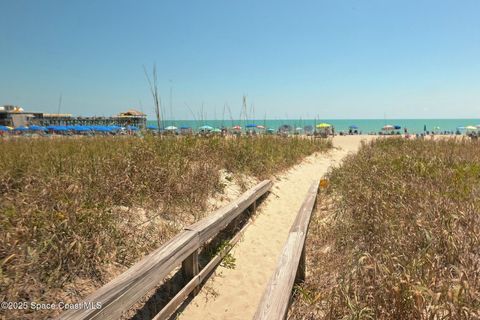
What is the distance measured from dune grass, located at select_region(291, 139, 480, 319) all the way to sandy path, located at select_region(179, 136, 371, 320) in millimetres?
738

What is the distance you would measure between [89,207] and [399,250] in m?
4.03


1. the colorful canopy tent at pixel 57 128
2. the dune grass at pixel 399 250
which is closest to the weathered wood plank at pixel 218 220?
the dune grass at pixel 399 250

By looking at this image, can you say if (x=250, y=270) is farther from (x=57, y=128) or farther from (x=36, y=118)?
(x=36, y=118)

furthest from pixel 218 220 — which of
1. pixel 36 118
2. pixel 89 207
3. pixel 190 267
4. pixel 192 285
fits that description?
pixel 36 118

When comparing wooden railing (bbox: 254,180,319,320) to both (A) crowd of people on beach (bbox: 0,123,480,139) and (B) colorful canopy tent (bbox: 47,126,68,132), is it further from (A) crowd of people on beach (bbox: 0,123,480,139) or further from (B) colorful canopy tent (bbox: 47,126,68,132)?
(B) colorful canopy tent (bbox: 47,126,68,132)

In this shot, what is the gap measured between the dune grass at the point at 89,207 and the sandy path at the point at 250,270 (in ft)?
3.47

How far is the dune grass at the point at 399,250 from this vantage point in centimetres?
251

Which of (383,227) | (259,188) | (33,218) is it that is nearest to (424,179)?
(383,227)

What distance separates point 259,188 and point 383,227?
10.6 feet

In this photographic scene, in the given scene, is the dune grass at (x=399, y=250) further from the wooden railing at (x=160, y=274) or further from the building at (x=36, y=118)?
the building at (x=36, y=118)

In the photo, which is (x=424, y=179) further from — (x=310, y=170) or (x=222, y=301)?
(x=310, y=170)

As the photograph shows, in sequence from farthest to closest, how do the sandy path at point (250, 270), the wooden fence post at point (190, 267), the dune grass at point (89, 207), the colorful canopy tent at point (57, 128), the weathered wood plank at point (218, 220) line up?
the colorful canopy tent at point (57, 128) < the weathered wood plank at point (218, 220) < the wooden fence post at point (190, 267) < the sandy path at point (250, 270) < the dune grass at point (89, 207)

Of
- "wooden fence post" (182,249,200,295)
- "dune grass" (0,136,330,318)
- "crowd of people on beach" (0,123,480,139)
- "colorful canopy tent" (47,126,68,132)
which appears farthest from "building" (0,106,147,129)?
"wooden fence post" (182,249,200,295)

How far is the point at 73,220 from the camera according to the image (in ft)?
→ 11.4
